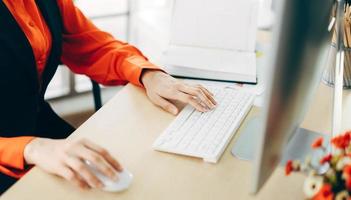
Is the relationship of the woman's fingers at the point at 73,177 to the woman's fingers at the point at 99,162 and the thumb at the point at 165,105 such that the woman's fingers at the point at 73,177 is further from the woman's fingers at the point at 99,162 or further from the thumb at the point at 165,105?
the thumb at the point at 165,105

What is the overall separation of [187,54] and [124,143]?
522mm

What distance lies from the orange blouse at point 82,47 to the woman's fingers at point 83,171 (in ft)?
1.51

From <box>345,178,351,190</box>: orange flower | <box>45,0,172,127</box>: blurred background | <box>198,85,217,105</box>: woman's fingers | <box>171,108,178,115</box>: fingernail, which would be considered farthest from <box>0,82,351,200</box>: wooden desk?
<box>45,0,172,127</box>: blurred background

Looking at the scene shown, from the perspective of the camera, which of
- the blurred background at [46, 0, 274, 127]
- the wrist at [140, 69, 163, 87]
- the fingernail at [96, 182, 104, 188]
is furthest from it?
the blurred background at [46, 0, 274, 127]

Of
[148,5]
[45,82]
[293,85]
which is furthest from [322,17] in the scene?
[148,5]

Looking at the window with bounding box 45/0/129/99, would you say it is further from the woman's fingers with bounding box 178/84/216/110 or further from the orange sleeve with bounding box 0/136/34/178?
the orange sleeve with bounding box 0/136/34/178

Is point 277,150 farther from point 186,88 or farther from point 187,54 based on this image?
point 187,54

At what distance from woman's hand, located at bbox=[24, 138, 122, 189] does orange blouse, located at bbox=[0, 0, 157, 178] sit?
401 mm

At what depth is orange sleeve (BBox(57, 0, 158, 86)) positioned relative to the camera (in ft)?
4.80

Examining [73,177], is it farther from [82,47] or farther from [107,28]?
[107,28]

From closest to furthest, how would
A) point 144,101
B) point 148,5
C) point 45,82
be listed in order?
point 144,101 < point 45,82 < point 148,5

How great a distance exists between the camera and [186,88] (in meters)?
1.31

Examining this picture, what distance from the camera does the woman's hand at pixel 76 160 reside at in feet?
3.16

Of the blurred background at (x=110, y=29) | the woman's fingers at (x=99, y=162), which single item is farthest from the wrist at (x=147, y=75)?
the blurred background at (x=110, y=29)
